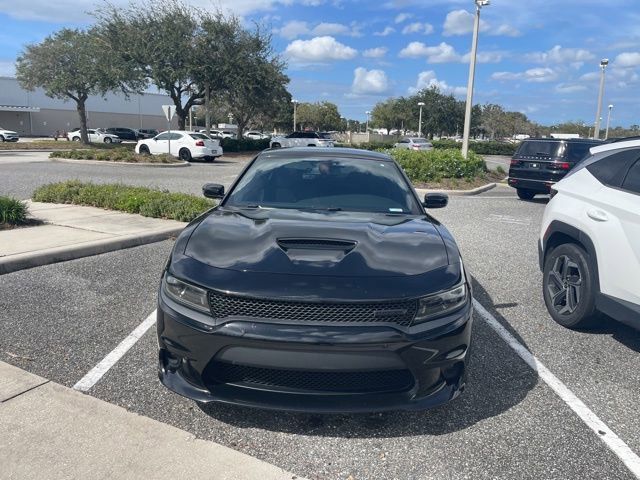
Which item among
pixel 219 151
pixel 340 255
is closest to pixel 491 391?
pixel 340 255

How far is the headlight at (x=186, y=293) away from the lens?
9.36ft

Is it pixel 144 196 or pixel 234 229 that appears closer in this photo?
pixel 234 229

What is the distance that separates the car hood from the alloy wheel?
1860mm

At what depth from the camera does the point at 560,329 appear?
15.9ft

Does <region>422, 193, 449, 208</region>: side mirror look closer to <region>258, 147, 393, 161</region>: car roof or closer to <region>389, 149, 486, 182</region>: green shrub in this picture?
<region>258, 147, 393, 161</region>: car roof

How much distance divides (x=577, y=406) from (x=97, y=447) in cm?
290

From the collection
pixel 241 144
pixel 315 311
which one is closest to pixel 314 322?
pixel 315 311

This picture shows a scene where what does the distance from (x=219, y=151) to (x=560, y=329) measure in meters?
24.8

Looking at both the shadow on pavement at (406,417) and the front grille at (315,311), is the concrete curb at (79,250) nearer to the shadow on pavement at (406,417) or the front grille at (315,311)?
the shadow on pavement at (406,417)

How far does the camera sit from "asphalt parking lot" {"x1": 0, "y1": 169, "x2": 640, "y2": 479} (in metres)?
2.84

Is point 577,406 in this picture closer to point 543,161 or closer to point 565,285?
point 565,285

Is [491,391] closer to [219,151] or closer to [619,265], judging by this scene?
[619,265]

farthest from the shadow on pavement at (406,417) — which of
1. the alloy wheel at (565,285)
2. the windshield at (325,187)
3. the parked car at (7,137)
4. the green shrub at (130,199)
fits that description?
the parked car at (7,137)

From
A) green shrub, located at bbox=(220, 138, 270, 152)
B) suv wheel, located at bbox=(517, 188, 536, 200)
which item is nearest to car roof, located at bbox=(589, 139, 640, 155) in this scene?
suv wheel, located at bbox=(517, 188, 536, 200)
